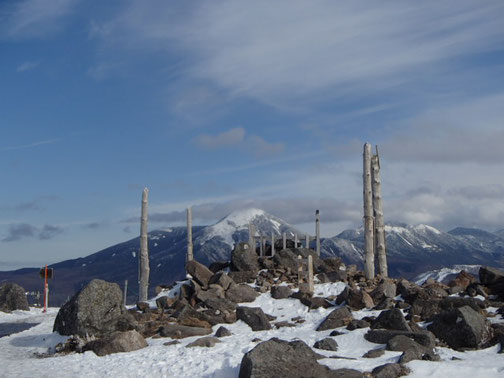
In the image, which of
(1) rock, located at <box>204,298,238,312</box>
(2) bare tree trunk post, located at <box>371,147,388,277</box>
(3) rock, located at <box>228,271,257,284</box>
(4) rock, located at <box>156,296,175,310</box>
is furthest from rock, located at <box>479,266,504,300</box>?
(4) rock, located at <box>156,296,175,310</box>

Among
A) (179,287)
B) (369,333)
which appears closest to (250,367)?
(369,333)

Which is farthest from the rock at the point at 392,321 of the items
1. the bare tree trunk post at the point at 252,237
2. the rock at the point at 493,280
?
the bare tree trunk post at the point at 252,237

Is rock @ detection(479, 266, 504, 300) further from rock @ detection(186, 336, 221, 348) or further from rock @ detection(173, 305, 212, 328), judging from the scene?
rock @ detection(186, 336, 221, 348)

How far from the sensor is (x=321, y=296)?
26766 millimetres

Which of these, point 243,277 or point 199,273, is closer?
point 199,273

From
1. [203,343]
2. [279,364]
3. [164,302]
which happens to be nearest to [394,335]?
[279,364]

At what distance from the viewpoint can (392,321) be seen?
1927 centimetres

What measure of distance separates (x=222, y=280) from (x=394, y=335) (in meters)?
12.6

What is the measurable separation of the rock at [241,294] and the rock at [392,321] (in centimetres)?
860

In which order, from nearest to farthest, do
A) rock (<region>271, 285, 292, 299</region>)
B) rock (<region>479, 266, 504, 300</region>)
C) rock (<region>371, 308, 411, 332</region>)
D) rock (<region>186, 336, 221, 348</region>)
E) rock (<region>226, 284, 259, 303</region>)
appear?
rock (<region>371, 308, 411, 332</region>) → rock (<region>186, 336, 221, 348</region>) → rock (<region>479, 266, 504, 300</region>) → rock (<region>271, 285, 292, 299</region>) → rock (<region>226, 284, 259, 303</region>)

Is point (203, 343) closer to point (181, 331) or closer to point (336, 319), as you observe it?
point (181, 331)

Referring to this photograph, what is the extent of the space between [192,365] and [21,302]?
1110 inches

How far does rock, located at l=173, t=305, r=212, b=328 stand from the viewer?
23.2 m

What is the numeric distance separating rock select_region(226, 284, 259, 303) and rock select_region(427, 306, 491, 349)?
10810 millimetres
